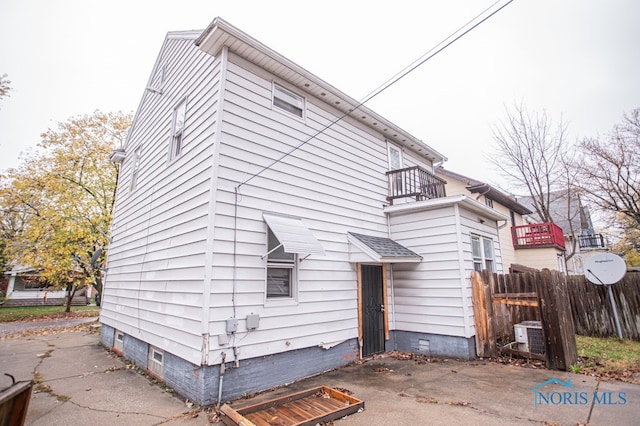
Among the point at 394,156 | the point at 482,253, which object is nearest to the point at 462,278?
the point at 482,253

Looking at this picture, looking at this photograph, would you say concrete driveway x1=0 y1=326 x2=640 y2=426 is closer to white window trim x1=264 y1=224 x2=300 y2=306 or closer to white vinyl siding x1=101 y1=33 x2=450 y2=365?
white vinyl siding x1=101 y1=33 x2=450 y2=365

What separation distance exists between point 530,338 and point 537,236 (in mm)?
13393

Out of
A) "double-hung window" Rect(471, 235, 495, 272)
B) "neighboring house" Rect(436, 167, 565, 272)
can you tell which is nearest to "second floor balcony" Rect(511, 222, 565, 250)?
"neighboring house" Rect(436, 167, 565, 272)

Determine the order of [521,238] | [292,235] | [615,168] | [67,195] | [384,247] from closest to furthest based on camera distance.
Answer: [292,235], [384,247], [615,168], [67,195], [521,238]

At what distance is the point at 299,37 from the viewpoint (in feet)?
27.2

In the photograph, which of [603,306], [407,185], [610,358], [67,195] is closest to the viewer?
[610,358]

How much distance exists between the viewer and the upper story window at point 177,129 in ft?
21.8

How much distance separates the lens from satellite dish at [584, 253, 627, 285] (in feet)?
24.8

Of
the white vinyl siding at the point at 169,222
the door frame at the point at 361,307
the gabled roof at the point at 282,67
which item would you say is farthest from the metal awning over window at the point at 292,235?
the gabled roof at the point at 282,67

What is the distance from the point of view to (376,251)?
256 inches

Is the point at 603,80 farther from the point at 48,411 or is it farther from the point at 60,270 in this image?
the point at 60,270

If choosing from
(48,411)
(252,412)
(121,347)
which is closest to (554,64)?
(252,412)

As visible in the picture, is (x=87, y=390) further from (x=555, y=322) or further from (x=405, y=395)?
(x=555, y=322)

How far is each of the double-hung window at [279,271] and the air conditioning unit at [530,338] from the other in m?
5.05
